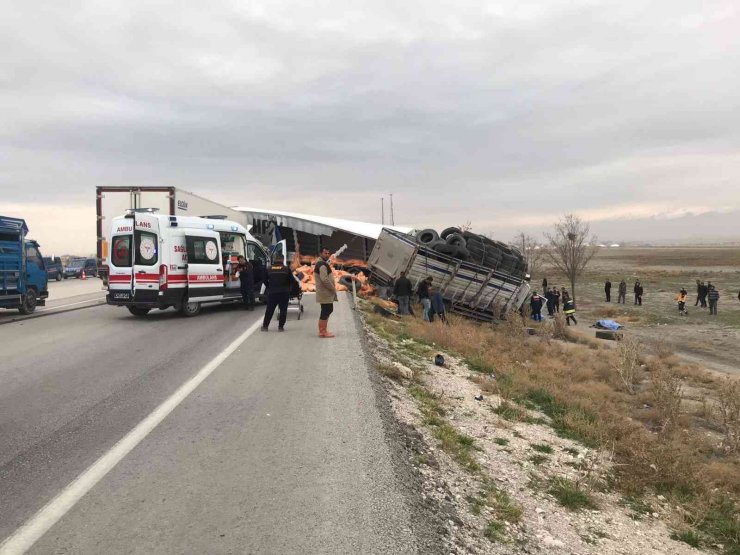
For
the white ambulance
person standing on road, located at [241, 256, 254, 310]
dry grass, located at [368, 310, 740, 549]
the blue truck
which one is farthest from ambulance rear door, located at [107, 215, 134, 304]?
dry grass, located at [368, 310, 740, 549]

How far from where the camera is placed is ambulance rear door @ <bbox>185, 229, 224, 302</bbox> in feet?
43.1

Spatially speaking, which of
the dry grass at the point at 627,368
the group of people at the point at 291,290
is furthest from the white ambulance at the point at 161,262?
the dry grass at the point at 627,368

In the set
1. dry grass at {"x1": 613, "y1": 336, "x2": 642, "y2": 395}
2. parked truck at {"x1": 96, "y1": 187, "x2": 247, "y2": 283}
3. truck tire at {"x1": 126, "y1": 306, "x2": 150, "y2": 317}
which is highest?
parked truck at {"x1": 96, "y1": 187, "x2": 247, "y2": 283}

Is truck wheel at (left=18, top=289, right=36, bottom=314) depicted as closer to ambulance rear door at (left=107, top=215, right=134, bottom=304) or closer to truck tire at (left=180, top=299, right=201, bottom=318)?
ambulance rear door at (left=107, top=215, right=134, bottom=304)

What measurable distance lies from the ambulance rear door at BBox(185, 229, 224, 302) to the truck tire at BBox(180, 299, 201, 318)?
17cm

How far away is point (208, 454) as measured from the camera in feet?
14.6

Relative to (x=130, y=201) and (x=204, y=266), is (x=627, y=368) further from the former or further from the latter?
(x=130, y=201)

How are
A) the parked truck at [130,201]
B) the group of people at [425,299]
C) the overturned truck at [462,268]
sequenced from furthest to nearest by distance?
1. the overturned truck at [462,268]
2. the parked truck at [130,201]
3. the group of people at [425,299]

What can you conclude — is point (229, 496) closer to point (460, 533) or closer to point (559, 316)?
point (460, 533)

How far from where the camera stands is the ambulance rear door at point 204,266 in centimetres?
1312

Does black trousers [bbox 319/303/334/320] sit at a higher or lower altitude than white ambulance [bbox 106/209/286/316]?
lower

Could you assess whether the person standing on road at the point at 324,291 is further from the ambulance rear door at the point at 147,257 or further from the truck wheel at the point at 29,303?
the truck wheel at the point at 29,303

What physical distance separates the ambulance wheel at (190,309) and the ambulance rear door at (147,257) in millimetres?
840

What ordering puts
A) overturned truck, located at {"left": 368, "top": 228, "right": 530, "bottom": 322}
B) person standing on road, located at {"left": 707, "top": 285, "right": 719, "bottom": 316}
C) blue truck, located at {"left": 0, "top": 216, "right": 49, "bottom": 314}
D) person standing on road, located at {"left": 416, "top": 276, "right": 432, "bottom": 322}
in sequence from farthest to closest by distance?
person standing on road, located at {"left": 707, "top": 285, "right": 719, "bottom": 316}
overturned truck, located at {"left": 368, "top": 228, "right": 530, "bottom": 322}
person standing on road, located at {"left": 416, "top": 276, "right": 432, "bottom": 322}
blue truck, located at {"left": 0, "top": 216, "right": 49, "bottom": 314}
